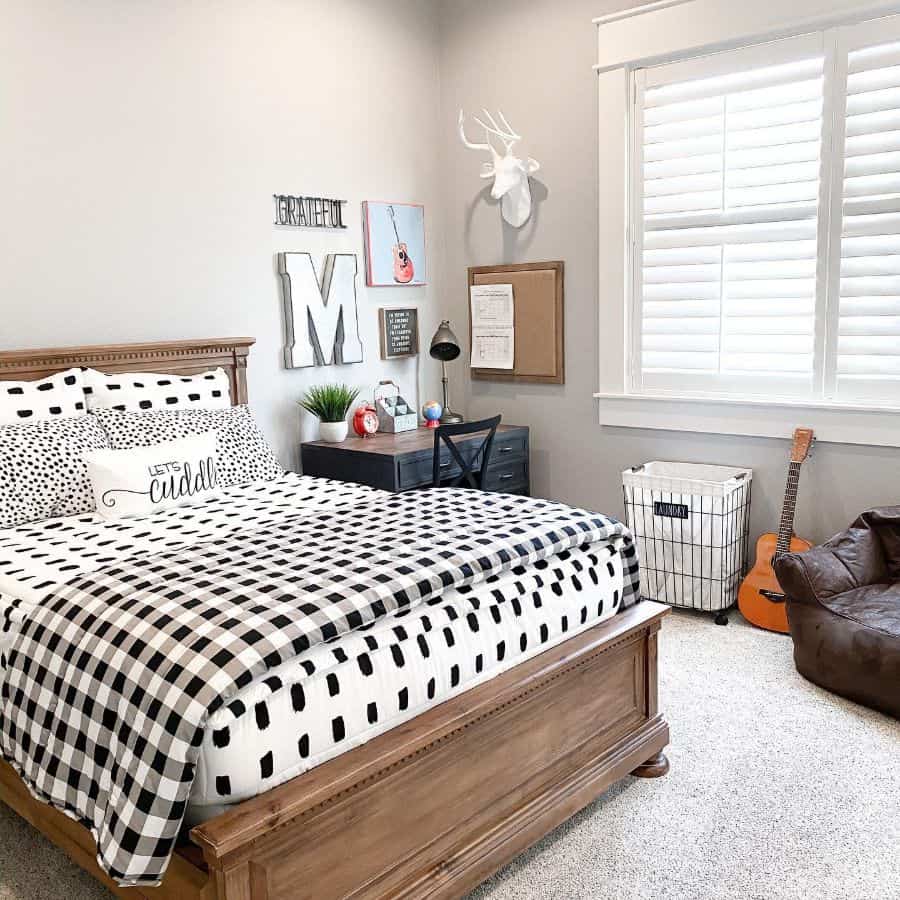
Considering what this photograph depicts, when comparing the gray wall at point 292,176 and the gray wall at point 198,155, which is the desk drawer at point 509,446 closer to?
the gray wall at point 292,176

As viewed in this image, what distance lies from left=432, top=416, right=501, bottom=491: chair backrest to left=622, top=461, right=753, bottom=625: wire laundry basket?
0.61 meters

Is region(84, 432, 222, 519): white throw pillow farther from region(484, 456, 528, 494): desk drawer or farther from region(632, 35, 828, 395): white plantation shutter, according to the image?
region(632, 35, 828, 395): white plantation shutter

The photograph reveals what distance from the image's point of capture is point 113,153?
3.51m

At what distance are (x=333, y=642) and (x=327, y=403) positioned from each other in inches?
93.7

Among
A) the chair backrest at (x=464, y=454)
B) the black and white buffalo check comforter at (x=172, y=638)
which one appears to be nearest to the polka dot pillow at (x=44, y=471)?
the black and white buffalo check comforter at (x=172, y=638)

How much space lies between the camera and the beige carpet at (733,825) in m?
2.17

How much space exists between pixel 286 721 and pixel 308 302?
2734 millimetres

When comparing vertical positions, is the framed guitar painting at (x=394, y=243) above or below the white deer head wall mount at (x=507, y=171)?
below

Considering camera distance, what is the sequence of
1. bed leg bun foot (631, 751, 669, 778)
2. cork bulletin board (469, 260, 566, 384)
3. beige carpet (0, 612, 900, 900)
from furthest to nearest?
cork bulletin board (469, 260, 566, 384) → bed leg bun foot (631, 751, 669, 778) → beige carpet (0, 612, 900, 900)

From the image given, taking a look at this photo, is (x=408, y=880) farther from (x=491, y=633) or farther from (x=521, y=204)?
(x=521, y=204)

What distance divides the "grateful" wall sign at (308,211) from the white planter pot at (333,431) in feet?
2.96

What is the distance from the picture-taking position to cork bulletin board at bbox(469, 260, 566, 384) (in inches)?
175

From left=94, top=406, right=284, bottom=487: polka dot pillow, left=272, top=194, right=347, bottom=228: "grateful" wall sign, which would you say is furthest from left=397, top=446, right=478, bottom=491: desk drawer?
left=272, top=194, right=347, bottom=228: "grateful" wall sign

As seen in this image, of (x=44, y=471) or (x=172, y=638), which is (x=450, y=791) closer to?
(x=172, y=638)
